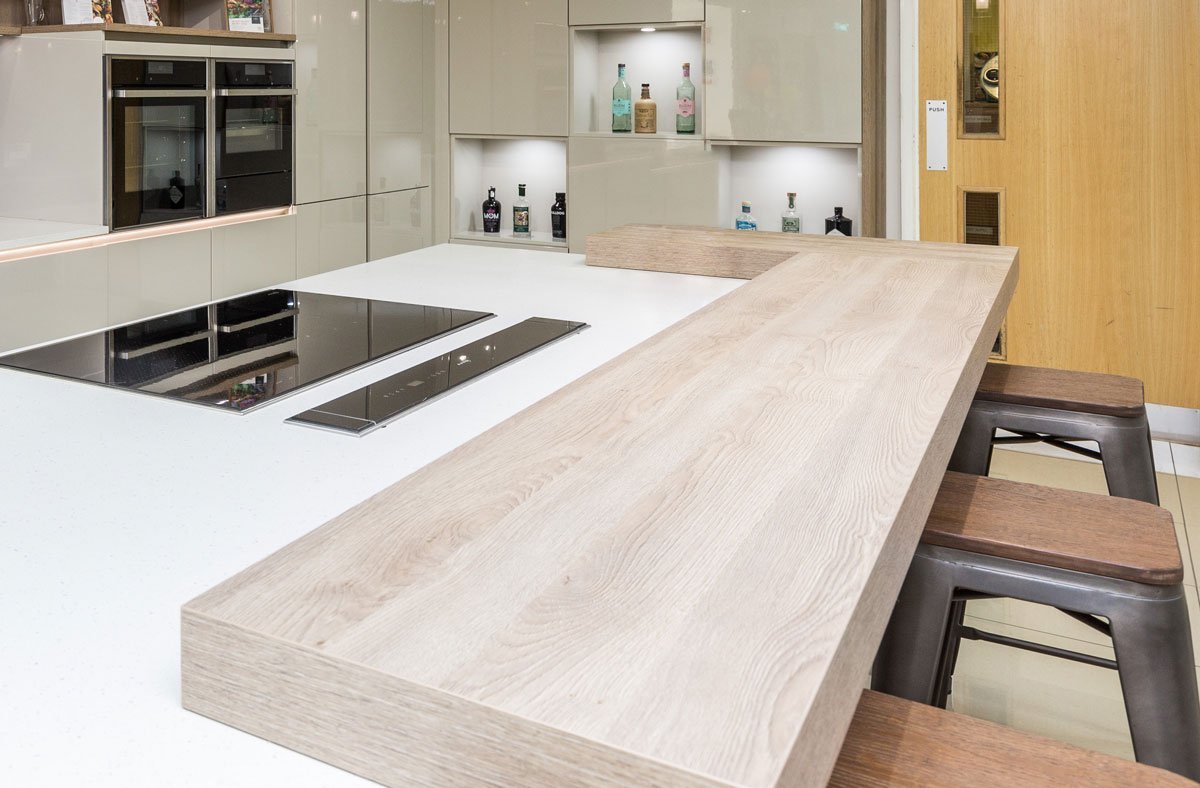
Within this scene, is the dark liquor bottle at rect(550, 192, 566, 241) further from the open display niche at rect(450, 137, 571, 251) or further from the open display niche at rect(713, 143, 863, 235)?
the open display niche at rect(713, 143, 863, 235)

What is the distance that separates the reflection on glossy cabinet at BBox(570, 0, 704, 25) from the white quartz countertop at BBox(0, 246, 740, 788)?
2612 millimetres

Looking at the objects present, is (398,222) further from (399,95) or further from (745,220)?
(745,220)

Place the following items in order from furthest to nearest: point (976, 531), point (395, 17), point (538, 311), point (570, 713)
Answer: point (395, 17) < point (538, 311) < point (976, 531) < point (570, 713)

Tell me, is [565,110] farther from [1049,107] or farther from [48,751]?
[48,751]

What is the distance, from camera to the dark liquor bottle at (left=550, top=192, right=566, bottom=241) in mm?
4668

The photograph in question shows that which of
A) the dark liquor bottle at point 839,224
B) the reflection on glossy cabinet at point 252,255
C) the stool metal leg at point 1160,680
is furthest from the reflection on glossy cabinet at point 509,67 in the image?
the stool metal leg at point 1160,680

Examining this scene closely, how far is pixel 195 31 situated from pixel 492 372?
8.28ft

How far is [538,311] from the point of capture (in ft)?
6.32

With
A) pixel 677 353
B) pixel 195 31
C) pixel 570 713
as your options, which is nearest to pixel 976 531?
pixel 677 353

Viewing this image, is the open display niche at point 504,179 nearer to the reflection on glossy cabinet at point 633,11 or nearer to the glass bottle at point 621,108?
the glass bottle at point 621,108

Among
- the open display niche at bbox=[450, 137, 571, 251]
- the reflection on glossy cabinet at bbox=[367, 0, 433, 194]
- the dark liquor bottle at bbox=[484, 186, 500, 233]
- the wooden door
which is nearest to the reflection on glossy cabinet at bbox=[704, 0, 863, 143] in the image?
the wooden door

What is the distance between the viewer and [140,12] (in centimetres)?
362

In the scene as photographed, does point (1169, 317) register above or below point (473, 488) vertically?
above

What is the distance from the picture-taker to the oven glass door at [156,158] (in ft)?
10.7
